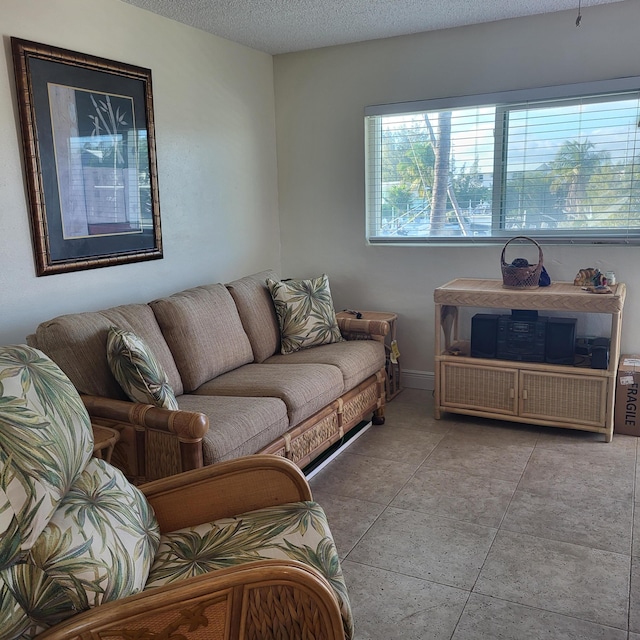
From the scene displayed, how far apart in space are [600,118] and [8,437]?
3.55 m

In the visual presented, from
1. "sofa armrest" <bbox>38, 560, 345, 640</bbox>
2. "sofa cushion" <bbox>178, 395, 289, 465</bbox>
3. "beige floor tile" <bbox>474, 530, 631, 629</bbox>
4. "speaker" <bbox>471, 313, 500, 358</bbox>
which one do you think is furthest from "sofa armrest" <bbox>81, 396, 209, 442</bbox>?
"speaker" <bbox>471, 313, 500, 358</bbox>

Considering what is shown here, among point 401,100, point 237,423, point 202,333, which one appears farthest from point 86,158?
point 401,100

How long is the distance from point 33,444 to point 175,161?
8.42 ft

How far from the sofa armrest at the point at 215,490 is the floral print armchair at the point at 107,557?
8 centimetres

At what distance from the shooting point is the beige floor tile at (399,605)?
77.2 inches

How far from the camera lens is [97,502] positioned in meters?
1.56

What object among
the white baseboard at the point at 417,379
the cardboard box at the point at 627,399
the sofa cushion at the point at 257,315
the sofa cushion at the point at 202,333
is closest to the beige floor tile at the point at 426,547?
the sofa cushion at the point at 202,333

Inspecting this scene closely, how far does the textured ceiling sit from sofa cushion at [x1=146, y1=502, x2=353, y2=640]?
2.68m

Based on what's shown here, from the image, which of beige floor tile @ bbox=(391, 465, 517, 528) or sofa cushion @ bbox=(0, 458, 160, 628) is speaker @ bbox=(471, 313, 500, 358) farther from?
sofa cushion @ bbox=(0, 458, 160, 628)

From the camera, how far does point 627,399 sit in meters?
3.43

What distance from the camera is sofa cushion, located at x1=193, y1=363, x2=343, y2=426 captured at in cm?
288

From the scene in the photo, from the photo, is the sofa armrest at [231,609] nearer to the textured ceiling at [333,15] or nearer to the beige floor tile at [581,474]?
the beige floor tile at [581,474]

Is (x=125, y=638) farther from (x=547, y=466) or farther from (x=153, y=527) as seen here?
(x=547, y=466)

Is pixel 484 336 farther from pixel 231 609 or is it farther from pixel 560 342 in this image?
pixel 231 609
